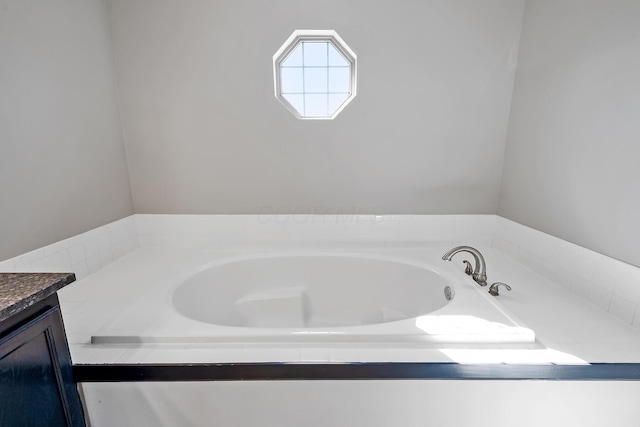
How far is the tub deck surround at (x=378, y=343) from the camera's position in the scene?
2.98 feet

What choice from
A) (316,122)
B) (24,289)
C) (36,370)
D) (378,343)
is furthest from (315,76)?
(36,370)

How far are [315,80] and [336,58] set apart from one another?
7.7 inches

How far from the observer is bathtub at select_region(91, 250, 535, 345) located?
1011 millimetres

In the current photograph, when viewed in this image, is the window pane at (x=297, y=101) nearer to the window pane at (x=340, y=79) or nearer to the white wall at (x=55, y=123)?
the window pane at (x=340, y=79)

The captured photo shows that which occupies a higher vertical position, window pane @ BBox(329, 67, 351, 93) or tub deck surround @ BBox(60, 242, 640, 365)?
window pane @ BBox(329, 67, 351, 93)

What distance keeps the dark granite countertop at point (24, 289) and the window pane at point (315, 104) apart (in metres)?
1.50

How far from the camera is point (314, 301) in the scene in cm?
185

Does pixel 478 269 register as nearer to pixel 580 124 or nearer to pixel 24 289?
pixel 580 124

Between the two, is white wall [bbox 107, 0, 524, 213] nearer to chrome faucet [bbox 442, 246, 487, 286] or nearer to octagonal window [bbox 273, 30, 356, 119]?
octagonal window [bbox 273, 30, 356, 119]

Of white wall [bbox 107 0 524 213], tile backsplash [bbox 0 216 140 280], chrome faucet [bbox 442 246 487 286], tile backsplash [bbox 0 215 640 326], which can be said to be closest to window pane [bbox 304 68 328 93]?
white wall [bbox 107 0 524 213]

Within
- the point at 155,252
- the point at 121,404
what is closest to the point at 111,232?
the point at 155,252

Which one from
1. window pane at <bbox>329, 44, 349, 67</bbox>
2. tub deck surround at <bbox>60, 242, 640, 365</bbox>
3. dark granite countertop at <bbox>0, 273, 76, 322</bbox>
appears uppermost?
window pane at <bbox>329, 44, 349, 67</bbox>

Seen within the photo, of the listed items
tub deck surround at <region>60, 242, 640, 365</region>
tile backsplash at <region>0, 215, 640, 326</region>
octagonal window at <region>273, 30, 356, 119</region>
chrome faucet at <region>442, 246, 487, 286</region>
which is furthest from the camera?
tile backsplash at <region>0, 215, 640, 326</region>

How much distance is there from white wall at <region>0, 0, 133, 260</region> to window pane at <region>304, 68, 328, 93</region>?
45.0 inches
